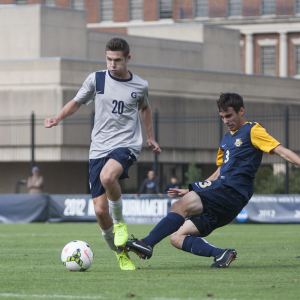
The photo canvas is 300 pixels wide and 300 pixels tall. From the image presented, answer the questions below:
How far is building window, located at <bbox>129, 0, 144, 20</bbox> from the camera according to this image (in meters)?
48.2

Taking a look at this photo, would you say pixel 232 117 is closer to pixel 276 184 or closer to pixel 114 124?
pixel 114 124

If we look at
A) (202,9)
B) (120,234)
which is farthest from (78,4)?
(120,234)

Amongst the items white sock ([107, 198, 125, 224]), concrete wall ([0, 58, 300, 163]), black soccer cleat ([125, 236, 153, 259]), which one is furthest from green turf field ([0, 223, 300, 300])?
concrete wall ([0, 58, 300, 163])

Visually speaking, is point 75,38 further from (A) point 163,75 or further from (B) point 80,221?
(B) point 80,221

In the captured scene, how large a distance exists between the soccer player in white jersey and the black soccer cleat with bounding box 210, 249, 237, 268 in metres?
0.86

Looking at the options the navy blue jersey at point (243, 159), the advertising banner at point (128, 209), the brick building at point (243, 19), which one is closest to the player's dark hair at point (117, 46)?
the navy blue jersey at point (243, 159)

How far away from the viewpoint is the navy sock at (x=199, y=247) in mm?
6707

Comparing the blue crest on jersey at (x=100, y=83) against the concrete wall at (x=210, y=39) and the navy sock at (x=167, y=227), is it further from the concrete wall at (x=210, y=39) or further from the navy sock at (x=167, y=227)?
the concrete wall at (x=210, y=39)

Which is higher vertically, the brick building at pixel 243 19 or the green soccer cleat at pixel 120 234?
the brick building at pixel 243 19

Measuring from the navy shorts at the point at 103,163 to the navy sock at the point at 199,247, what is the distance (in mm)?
944

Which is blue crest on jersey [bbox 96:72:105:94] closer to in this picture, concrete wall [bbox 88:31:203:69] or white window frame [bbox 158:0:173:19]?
concrete wall [bbox 88:31:203:69]

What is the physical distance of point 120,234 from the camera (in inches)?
254

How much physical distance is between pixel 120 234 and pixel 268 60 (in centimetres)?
4354

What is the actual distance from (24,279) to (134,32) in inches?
1283
